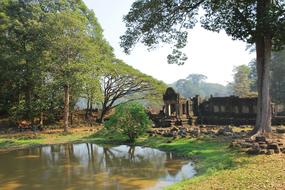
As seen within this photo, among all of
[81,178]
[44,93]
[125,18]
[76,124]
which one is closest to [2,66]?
[44,93]

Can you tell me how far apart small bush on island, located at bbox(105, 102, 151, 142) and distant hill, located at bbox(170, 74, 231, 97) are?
103 meters

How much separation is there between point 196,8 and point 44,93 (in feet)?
62.0

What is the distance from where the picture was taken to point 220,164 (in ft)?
40.9

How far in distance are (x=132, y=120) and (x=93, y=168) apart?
7.48 metres

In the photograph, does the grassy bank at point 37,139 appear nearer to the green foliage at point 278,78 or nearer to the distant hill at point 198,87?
the green foliage at point 278,78

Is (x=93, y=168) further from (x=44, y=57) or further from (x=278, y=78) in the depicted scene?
(x=278, y=78)

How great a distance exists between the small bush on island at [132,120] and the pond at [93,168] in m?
1.54

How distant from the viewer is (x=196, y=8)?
1947cm

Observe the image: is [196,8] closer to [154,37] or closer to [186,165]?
[154,37]

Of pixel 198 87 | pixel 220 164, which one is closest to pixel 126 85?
pixel 220 164

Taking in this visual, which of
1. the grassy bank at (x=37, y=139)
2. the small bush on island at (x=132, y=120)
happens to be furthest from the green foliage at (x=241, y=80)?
the small bush on island at (x=132, y=120)

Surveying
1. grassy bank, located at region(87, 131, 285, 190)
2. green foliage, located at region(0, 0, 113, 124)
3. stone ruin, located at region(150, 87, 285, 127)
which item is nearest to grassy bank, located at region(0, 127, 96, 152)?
green foliage, located at region(0, 0, 113, 124)

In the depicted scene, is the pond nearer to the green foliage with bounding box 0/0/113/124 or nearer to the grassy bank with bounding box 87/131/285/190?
the grassy bank with bounding box 87/131/285/190

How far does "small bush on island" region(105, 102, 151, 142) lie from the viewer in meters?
22.4
